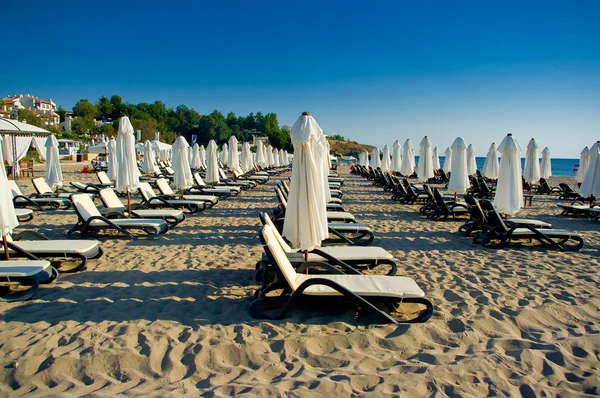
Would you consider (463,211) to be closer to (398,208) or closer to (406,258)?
(398,208)

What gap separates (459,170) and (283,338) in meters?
9.75

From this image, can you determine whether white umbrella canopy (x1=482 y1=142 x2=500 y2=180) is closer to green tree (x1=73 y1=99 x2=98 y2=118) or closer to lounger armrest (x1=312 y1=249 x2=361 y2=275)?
lounger armrest (x1=312 y1=249 x2=361 y2=275)

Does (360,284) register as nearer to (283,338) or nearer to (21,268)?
(283,338)

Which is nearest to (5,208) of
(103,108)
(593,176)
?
(593,176)

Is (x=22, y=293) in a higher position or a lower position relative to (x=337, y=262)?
lower

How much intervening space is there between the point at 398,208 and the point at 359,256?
7.40 m

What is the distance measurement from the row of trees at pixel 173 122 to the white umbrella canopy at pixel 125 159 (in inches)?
2006

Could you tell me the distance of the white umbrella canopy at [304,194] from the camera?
4.41 metres

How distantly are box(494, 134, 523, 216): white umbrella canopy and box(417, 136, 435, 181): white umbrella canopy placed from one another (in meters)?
6.47

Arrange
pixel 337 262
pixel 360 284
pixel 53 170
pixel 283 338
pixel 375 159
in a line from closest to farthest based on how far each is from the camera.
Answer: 1. pixel 283 338
2. pixel 360 284
3. pixel 337 262
4. pixel 53 170
5. pixel 375 159

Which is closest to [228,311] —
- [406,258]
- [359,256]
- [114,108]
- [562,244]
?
[359,256]

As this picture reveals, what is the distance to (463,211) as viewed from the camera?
1007 centimetres

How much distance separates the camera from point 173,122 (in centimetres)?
8475

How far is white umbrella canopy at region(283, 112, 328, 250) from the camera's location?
4.41 meters
